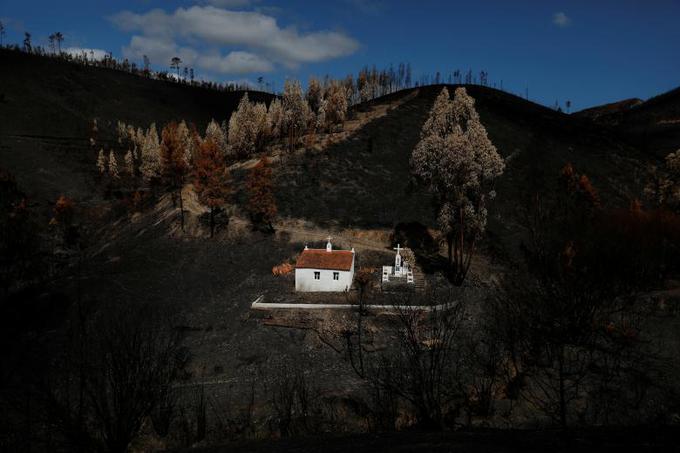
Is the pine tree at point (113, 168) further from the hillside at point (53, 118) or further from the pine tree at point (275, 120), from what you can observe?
the pine tree at point (275, 120)

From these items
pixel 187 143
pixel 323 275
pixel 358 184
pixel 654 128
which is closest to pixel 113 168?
pixel 187 143

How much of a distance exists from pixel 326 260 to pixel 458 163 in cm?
1428

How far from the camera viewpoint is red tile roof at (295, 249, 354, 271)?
38.2 metres

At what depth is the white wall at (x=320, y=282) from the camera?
126 feet

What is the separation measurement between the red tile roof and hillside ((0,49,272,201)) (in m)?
84.0

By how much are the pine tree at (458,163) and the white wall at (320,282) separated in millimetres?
9888

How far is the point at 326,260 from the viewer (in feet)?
128

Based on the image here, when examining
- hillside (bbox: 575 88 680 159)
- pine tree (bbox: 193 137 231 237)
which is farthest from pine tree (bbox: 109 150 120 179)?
hillside (bbox: 575 88 680 159)

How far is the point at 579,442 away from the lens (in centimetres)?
1081

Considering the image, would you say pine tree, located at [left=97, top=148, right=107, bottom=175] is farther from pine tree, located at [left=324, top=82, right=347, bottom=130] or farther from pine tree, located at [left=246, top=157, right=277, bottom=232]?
pine tree, located at [left=246, top=157, right=277, bottom=232]

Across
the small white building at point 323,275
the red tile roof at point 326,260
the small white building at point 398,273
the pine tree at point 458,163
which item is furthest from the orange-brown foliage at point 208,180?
the pine tree at point 458,163

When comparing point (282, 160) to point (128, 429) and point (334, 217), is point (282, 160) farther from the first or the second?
point (128, 429)

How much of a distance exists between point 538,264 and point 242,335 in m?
21.3

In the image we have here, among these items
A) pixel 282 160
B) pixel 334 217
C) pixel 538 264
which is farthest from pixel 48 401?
pixel 282 160
